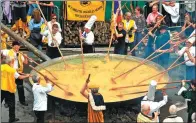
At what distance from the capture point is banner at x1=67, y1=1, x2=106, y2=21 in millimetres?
12977

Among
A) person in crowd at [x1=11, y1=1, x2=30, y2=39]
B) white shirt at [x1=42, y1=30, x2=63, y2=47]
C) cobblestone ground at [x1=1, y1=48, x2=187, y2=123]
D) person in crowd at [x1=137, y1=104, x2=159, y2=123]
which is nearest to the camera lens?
Result: person in crowd at [x1=137, y1=104, x2=159, y2=123]

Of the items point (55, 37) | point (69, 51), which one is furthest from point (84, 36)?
point (69, 51)

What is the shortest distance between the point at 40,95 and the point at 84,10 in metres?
4.73

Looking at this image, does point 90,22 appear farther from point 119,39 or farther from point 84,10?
point 84,10

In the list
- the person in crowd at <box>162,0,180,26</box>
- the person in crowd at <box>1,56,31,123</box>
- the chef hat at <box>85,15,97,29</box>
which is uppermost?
the person in crowd at <box>162,0,180,26</box>

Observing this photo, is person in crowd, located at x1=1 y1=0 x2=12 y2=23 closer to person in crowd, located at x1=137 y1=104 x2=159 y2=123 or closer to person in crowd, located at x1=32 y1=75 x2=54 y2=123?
person in crowd, located at x1=32 y1=75 x2=54 y2=123

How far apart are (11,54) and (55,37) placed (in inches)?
84.9

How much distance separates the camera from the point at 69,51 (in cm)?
1328

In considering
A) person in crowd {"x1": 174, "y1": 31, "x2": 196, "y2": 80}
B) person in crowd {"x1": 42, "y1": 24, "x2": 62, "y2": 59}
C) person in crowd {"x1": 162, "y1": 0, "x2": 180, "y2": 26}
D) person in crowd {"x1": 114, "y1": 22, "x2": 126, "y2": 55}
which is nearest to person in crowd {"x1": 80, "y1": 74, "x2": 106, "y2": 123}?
person in crowd {"x1": 174, "y1": 31, "x2": 196, "y2": 80}

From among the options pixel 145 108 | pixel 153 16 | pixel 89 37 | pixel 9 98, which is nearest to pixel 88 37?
pixel 89 37

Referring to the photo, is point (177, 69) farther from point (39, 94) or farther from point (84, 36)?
point (39, 94)

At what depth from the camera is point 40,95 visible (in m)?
8.71

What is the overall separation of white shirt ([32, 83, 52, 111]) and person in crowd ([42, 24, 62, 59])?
2.79 meters

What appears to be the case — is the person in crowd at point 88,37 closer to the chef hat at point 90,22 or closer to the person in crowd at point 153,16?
the chef hat at point 90,22
